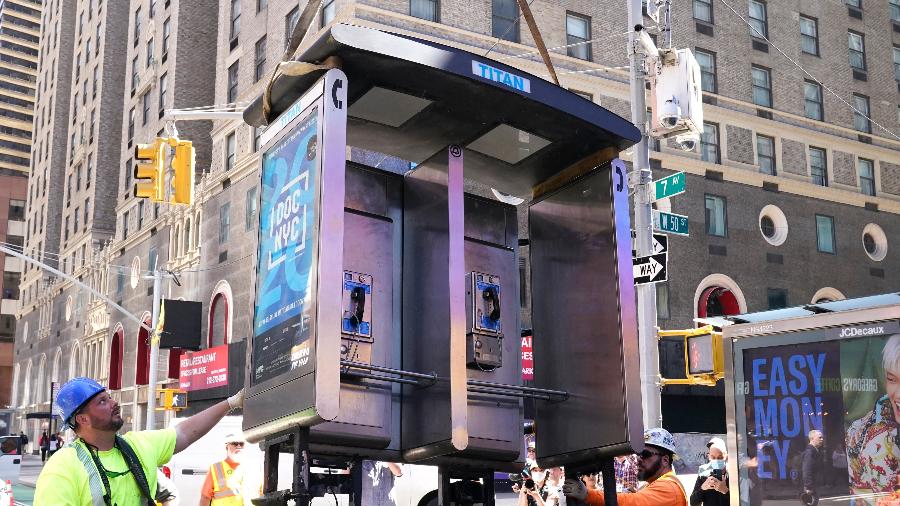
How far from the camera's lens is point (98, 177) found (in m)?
55.5

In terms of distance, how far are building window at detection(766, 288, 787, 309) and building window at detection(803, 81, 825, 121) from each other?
7234mm

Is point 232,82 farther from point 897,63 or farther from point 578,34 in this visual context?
point 897,63

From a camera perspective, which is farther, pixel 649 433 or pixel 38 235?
pixel 38 235

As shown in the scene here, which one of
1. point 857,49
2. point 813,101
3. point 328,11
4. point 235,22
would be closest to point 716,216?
point 813,101

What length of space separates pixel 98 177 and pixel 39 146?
85.9 ft

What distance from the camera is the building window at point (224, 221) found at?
37.9 meters

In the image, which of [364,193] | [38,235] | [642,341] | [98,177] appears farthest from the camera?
[38,235]

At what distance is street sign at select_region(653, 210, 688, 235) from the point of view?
50.6 ft

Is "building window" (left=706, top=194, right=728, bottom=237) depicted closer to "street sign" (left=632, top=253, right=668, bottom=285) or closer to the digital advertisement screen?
"street sign" (left=632, top=253, right=668, bottom=285)

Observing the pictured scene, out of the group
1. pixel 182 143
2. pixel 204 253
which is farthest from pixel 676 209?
pixel 182 143

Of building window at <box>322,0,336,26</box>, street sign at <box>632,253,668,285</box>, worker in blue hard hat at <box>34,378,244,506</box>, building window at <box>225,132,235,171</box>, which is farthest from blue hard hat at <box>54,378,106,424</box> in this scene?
building window at <box>225,132,235,171</box>

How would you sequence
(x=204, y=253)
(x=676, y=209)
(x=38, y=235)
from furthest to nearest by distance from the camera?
(x=38, y=235) → (x=204, y=253) → (x=676, y=209)

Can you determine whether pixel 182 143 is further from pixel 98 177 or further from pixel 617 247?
pixel 98 177

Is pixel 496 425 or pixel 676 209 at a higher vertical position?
pixel 676 209
